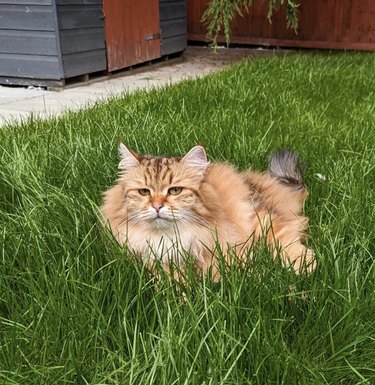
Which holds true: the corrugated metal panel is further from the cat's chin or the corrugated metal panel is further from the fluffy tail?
the cat's chin

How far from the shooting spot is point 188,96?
4516 millimetres

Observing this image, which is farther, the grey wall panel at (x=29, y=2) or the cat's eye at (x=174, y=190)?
the grey wall panel at (x=29, y=2)

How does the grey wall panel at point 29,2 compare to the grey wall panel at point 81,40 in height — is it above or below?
above

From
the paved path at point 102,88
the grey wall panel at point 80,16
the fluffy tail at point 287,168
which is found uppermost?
the grey wall panel at point 80,16

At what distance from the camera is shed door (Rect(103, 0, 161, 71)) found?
6926 millimetres

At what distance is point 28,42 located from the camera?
615 centimetres

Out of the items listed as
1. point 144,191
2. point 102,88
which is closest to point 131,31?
point 102,88

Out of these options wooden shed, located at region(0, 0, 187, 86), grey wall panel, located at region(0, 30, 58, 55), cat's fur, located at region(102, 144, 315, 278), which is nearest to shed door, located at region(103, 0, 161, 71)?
wooden shed, located at region(0, 0, 187, 86)

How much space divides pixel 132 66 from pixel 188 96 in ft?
11.1

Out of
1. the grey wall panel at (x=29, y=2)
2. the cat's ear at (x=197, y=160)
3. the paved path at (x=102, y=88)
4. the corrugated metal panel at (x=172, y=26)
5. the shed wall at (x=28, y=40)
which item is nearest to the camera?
the cat's ear at (x=197, y=160)

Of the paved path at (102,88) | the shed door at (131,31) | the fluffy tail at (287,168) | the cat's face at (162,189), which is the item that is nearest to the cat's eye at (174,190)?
the cat's face at (162,189)

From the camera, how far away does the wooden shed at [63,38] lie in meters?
6.02

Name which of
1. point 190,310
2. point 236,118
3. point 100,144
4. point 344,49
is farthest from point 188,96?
point 344,49

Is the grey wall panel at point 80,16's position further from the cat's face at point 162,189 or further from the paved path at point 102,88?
the cat's face at point 162,189
